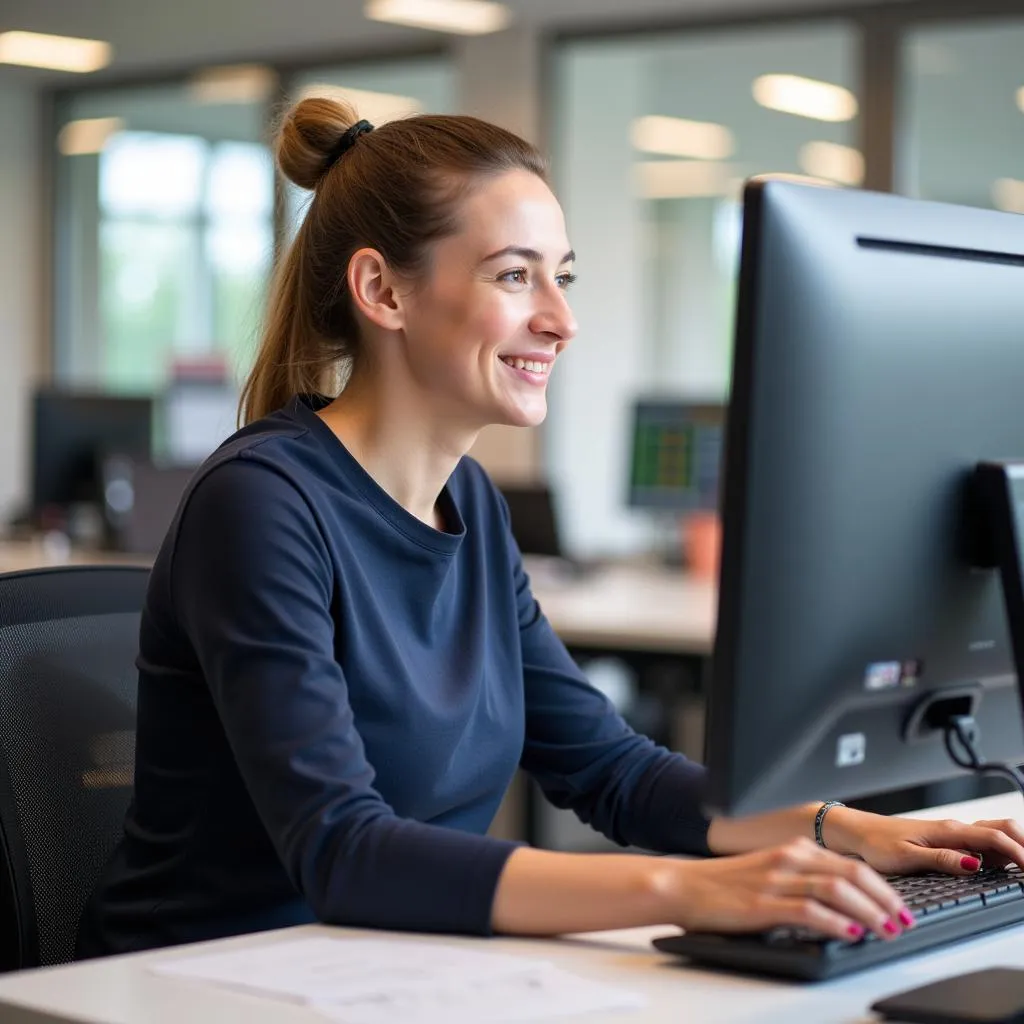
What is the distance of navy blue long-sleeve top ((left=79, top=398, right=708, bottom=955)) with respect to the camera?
1153 millimetres

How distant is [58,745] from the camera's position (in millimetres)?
1484

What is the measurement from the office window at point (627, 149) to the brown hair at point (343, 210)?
13.9ft

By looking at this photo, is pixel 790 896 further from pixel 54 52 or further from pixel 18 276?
pixel 18 276

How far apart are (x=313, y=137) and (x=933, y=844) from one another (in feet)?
2.75

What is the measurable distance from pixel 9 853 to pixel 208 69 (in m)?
6.11

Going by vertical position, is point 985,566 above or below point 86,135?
below

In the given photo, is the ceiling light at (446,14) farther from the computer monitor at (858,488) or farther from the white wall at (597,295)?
the computer monitor at (858,488)

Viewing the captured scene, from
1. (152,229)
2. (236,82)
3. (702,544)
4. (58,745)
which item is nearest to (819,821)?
(58,745)

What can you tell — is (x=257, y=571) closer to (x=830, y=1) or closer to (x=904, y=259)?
(x=904, y=259)

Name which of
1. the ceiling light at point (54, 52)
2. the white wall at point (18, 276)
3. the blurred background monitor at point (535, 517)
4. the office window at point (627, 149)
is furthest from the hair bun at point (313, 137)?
the white wall at point (18, 276)

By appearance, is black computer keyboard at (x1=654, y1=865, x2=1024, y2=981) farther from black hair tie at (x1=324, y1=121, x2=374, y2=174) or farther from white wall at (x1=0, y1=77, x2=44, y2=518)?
white wall at (x1=0, y1=77, x2=44, y2=518)

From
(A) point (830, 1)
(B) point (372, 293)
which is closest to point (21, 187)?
(A) point (830, 1)

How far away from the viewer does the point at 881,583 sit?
1.00 m

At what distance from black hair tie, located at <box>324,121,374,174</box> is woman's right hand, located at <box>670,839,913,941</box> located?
2.67 feet
